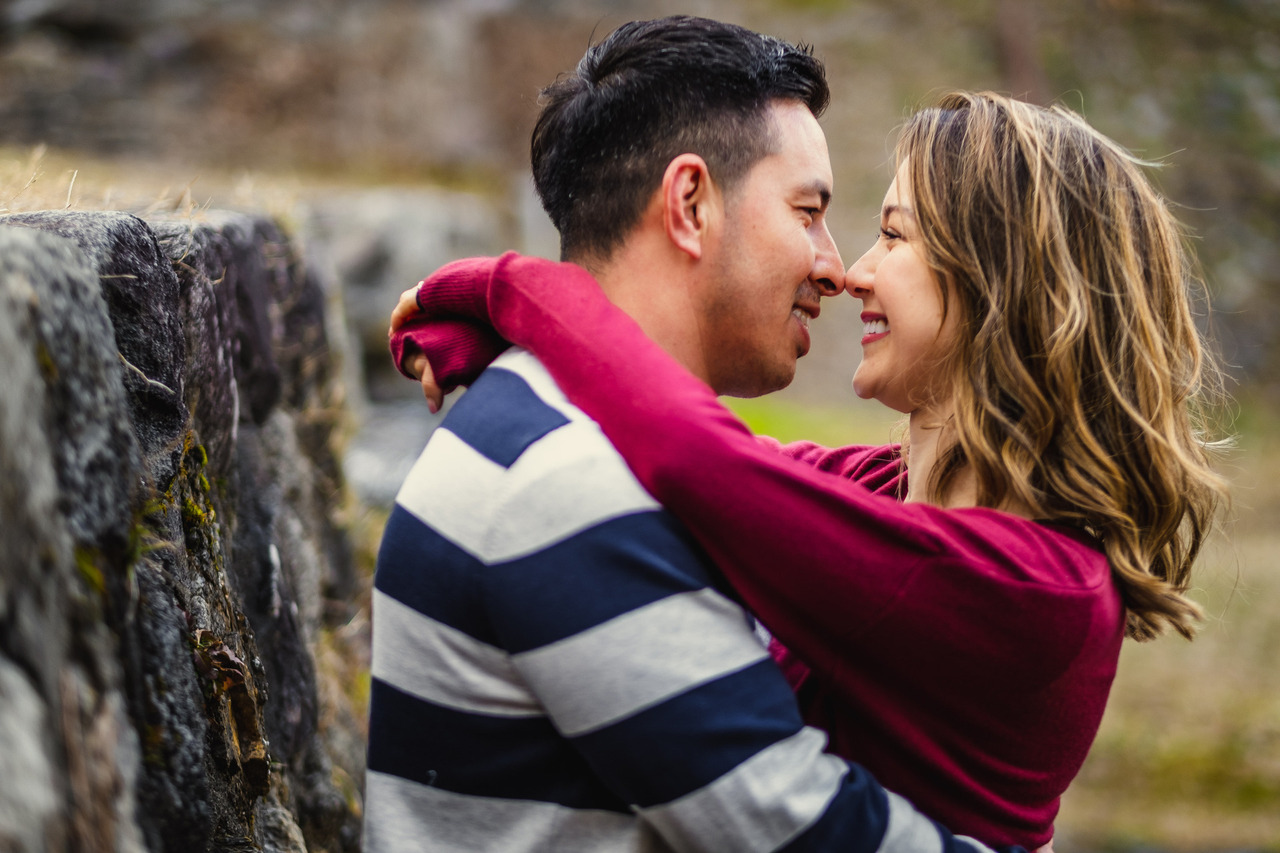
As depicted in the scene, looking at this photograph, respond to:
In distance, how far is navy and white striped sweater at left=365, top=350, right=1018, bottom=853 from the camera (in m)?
1.29

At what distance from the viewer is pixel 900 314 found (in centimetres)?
189

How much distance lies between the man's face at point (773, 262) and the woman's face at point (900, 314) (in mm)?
86

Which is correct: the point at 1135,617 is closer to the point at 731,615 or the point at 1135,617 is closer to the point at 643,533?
the point at 731,615

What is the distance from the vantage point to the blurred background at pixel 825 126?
498 cm

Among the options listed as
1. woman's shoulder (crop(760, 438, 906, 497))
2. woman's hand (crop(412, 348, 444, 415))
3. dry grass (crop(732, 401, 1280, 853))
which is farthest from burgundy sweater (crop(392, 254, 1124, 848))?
dry grass (crop(732, 401, 1280, 853))

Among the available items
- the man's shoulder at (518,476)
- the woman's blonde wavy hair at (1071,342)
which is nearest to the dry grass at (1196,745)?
the woman's blonde wavy hair at (1071,342)

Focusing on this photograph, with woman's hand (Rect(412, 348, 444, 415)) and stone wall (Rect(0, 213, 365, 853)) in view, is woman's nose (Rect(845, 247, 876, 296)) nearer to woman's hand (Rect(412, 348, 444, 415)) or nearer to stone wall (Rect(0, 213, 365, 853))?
woman's hand (Rect(412, 348, 444, 415))

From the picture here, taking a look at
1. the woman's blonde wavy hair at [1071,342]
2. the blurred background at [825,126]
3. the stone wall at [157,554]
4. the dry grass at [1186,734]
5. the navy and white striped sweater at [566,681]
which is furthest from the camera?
the blurred background at [825,126]

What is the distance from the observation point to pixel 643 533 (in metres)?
1.34

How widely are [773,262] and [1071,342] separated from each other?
525 millimetres

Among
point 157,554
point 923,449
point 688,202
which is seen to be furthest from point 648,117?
point 157,554

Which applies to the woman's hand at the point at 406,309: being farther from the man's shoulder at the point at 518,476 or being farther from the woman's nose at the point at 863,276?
the woman's nose at the point at 863,276

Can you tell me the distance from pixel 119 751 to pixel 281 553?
1.29 metres

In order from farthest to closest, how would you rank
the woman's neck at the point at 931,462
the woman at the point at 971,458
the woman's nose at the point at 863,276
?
the woman's nose at the point at 863,276 → the woman's neck at the point at 931,462 → the woman at the point at 971,458
